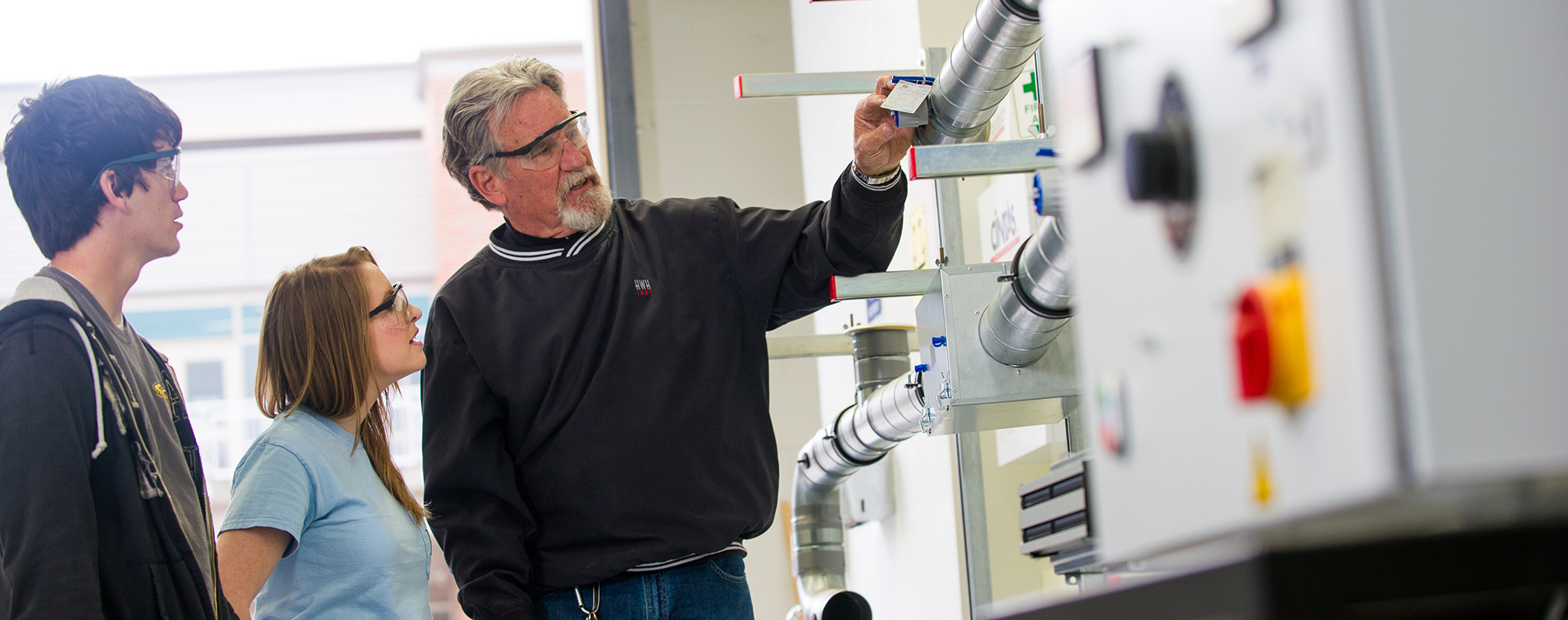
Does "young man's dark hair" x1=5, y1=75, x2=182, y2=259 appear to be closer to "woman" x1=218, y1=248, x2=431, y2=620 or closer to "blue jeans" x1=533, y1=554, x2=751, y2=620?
"woman" x1=218, y1=248, x2=431, y2=620

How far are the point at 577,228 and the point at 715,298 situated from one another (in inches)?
8.5

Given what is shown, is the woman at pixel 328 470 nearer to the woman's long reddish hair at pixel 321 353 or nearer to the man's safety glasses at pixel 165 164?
the woman's long reddish hair at pixel 321 353

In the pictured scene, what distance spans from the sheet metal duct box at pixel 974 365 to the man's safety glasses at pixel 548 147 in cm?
61

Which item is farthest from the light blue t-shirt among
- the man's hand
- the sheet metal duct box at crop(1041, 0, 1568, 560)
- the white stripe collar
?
the sheet metal duct box at crop(1041, 0, 1568, 560)

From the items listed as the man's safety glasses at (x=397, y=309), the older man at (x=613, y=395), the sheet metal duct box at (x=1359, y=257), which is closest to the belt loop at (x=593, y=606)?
the older man at (x=613, y=395)

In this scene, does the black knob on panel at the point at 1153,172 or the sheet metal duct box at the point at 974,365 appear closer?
the black knob on panel at the point at 1153,172

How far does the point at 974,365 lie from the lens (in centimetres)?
128

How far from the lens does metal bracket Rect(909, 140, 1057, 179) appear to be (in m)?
1.07

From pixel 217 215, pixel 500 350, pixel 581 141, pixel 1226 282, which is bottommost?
pixel 1226 282

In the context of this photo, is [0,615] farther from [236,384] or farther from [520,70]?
[236,384]

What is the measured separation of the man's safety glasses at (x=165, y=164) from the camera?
1285 mm

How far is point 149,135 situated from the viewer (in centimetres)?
132

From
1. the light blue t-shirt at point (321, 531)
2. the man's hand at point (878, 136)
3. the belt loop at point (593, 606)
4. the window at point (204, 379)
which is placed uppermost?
the window at point (204, 379)

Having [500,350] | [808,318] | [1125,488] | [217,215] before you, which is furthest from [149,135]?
[217,215]
